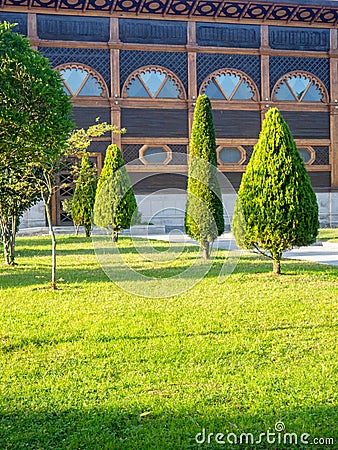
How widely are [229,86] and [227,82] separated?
0.21 metres

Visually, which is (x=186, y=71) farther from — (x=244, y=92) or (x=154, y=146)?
(x=154, y=146)

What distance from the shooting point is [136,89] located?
2516cm

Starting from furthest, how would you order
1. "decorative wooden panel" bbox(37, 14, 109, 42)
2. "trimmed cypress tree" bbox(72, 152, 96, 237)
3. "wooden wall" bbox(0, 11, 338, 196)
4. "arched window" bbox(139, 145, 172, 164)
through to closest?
"arched window" bbox(139, 145, 172, 164) → "wooden wall" bbox(0, 11, 338, 196) → "decorative wooden panel" bbox(37, 14, 109, 42) → "trimmed cypress tree" bbox(72, 152, 96, 237)

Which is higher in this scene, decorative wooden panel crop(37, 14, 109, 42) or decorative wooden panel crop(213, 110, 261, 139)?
decorative wooden panel crop(37, 14, 109, 42)


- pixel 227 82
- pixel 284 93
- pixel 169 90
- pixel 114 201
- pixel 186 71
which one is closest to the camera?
pixel 114 201

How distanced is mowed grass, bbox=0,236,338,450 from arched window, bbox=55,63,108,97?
57.9 feet

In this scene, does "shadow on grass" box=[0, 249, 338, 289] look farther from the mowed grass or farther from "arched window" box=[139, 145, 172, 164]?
"arched window" box=[139, 145, 172, 164]

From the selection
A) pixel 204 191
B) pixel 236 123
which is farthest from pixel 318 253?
pixel 236 123

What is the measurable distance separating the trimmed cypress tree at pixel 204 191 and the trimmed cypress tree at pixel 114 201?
15.2 feet

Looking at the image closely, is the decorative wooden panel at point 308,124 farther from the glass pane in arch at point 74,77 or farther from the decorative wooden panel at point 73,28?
the glass pane in arch at point 74,77

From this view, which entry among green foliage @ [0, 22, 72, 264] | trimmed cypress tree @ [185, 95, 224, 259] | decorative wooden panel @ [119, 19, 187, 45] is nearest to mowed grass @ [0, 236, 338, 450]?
green foliage @ [0, 22, 72, 264]

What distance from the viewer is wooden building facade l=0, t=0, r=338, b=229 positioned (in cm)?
2442

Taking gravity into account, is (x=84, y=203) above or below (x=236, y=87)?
below

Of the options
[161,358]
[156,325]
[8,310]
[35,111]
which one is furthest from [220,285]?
[35,111]
